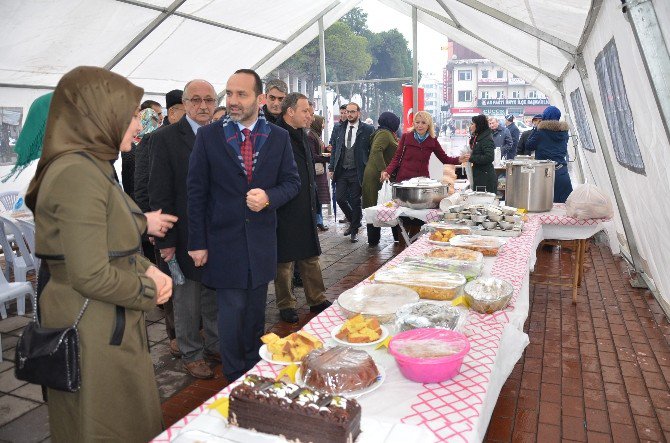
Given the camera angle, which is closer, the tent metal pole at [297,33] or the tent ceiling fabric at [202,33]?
the tent ceiling fabric at [202,33]

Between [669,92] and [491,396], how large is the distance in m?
1.92

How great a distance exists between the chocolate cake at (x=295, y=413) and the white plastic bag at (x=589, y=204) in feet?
10.5

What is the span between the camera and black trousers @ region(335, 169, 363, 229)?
700 centimetres

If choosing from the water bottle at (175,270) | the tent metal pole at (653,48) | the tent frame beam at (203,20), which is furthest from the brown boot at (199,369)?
the tent frame beam at (203,20)

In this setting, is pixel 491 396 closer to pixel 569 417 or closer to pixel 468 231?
pixel 569 417

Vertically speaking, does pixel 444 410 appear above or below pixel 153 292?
below

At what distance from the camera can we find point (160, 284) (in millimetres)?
1529

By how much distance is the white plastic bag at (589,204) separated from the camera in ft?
12.3

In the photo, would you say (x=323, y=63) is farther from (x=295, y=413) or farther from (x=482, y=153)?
(x=295, y=413)

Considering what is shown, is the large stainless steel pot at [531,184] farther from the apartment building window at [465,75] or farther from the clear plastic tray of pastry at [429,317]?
the apartment building window at [465,75]

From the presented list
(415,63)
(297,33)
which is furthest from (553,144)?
(297,33)

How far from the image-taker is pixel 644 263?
4699 mm

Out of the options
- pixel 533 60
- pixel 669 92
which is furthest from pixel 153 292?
pixel 533 60

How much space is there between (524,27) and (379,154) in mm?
2175
